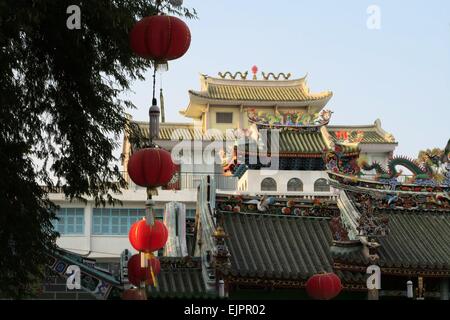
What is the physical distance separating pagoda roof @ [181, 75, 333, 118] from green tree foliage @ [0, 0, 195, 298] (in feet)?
104

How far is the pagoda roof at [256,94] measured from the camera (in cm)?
4312

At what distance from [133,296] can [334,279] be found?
359 cm

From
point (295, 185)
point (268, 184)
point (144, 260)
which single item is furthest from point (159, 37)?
point (295, 185)

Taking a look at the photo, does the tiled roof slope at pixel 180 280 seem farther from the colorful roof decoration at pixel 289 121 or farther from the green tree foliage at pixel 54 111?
the colorful roof decoration at pixel 289 121

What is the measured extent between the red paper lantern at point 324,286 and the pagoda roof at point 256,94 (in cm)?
2983

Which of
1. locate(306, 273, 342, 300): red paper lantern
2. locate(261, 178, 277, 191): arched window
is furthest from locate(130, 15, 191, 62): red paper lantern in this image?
locate(261, 178, 277, 191): arched window

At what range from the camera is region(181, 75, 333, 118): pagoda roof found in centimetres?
4312

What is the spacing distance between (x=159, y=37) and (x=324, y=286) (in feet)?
17.7

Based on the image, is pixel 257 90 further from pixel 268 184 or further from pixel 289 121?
pixel 289 121

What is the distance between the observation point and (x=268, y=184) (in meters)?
29.7

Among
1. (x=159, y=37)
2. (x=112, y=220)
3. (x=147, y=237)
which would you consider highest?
(x=112, y=220)

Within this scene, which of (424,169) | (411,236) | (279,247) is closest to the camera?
(279,247)

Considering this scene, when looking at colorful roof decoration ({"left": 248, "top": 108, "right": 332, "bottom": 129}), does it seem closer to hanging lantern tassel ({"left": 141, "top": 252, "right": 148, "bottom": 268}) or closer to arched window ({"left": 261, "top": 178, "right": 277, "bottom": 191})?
arched window ({"left": 261, "top": 178, "right": 277, "bottom": 191})

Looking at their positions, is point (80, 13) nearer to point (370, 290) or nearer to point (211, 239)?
point (211, 239)
